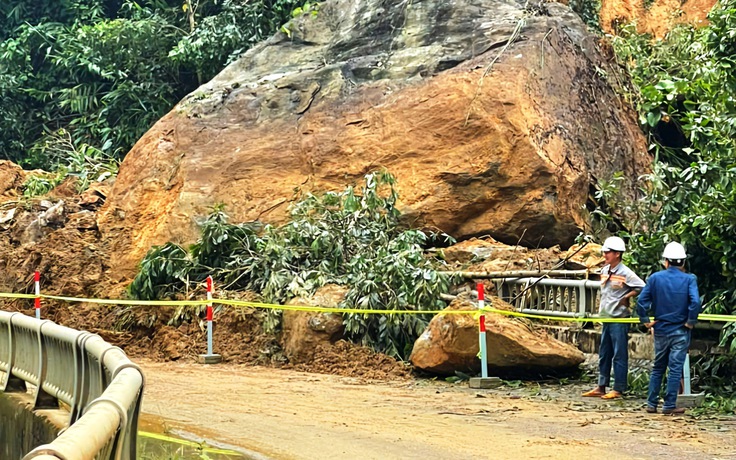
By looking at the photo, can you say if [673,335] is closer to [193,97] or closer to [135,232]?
[135,232]

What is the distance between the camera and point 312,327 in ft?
49.0

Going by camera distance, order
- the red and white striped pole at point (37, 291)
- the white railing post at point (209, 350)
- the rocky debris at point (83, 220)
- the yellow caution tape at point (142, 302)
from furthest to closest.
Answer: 1. the rocky debris at point (83, 220)
2. the red and white striped pole at point (37, 291)
3. the yellow caution tape at point (142, 302)
4. the white railing post at point (209, 350)

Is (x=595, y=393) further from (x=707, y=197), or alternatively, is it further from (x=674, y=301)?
(x=707, y=197)

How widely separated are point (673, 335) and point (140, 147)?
1325 centimetres

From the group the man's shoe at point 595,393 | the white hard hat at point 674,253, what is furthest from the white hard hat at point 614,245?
the man's shoe at point 595,393

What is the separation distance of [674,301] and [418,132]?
893 cm

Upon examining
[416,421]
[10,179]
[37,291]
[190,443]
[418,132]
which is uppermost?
[418,132]

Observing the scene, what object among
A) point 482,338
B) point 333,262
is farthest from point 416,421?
point 333,262

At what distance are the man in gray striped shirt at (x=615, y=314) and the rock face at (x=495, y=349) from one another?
1.02 meters

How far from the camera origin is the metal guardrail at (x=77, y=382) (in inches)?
166

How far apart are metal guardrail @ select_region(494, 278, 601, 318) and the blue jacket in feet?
7.77

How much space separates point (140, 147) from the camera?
832 inches

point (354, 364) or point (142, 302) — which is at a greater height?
point (142, 302)

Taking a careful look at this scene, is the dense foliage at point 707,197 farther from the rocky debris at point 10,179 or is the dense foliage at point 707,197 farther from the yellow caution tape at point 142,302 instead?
the rocky debris at point 10,179
